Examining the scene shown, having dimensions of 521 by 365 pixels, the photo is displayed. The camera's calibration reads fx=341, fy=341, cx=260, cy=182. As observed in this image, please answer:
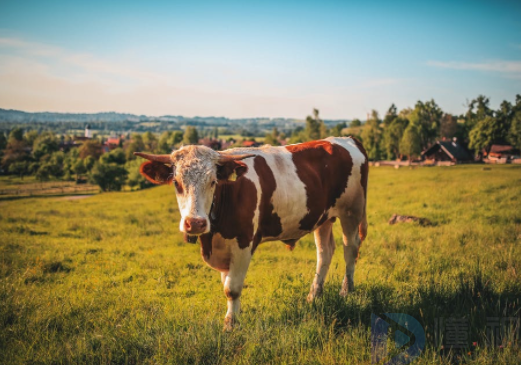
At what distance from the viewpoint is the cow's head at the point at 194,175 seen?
4.01m

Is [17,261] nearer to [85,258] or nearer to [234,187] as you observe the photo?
[85,258]

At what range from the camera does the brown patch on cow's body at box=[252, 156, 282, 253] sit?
16.8 ft

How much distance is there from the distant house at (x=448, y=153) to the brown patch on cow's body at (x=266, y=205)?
6376 cm

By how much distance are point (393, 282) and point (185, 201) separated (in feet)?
15.1

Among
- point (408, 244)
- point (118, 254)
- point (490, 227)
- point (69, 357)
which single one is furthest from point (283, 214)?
point (490, 227)

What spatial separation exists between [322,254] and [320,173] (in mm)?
1645

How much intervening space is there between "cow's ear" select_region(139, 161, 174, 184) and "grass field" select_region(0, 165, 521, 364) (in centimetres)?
191

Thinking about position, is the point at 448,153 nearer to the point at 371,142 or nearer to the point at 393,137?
the point at 393,137

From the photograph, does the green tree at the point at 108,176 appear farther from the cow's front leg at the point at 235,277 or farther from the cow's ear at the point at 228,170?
A: the cow's ear at the point at 228,170

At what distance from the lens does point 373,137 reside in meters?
76.4

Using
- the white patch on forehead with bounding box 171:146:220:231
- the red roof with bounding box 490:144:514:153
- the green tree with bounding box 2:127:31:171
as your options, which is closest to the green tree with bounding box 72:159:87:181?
the green tree with bounding box 2:127:31:171

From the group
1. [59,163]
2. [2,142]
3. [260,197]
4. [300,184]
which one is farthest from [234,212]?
[59,163]

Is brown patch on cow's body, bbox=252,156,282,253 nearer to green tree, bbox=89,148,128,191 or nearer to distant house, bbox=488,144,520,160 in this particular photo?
distant house, bbox=488,144,520,160

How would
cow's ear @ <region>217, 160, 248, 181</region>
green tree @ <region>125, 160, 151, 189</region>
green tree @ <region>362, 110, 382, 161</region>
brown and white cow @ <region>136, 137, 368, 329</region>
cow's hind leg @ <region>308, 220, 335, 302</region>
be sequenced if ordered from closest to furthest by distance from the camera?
brown and white cow @ <region>136, 137, 368, 329</region>, cow's ear @ <region>217, 160, 248, 181</region>, cow's hind leg @ <region>308, 220, 335, 302</region>, green tree @ <region>125, 160, 151, 189</region>, green tree @ <region>362, 110, 382, 161</region>
